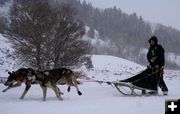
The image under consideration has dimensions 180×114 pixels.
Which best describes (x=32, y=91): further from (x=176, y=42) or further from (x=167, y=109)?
(x=176, y=42)

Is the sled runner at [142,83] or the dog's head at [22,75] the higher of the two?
the dog's head at [22,75]

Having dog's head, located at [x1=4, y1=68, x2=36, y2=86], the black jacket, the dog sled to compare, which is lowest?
the dog sled

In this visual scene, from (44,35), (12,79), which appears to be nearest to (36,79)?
(12,79)

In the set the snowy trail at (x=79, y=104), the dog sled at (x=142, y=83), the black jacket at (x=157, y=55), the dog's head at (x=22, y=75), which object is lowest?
the snowy trail at (x=79, y=104)

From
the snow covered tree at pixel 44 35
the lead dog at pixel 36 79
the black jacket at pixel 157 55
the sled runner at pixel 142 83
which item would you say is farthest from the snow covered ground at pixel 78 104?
the snow covered tree at pixel 44 35

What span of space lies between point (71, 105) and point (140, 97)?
2.46 m

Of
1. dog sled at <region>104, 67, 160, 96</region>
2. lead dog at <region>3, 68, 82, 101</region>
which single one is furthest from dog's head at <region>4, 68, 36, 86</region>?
dog sled at <region>104, 67, 160, 96</region>

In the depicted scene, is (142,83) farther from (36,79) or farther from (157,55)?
(36,79)

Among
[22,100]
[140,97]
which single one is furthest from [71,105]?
[140,97]

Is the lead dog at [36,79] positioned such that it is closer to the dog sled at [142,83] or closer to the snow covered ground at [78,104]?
the snow covered ground at [78,104]

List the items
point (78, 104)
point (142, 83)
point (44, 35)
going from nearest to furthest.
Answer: point (78, 104) → point (142, 83) → point (44, 35)

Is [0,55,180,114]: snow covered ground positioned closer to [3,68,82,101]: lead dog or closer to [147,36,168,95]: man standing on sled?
[3,68,82,101]: lead dog

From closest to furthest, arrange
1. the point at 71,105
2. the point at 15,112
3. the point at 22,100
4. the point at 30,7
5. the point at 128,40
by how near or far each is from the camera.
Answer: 1. the point at 15,112
2. the point at 71,105
3. the point at 22,100
4. the point at 30,7
5. the point at 128,40

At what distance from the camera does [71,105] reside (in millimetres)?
8227
